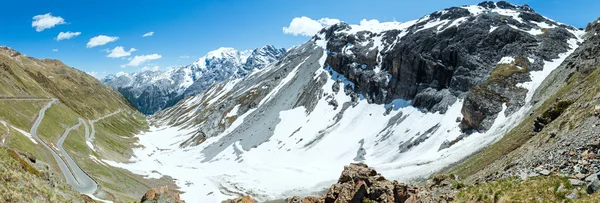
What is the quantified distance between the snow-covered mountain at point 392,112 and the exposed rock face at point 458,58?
0.41m

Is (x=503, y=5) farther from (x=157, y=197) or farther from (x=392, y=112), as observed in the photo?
(x=157, y=197)

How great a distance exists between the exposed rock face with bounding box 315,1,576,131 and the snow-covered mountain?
41 centimetres

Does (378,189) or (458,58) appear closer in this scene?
(378,189)

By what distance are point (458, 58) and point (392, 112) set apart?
30.2 meters

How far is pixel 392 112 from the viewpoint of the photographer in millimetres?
132875

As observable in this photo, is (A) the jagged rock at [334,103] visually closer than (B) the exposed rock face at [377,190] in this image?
No

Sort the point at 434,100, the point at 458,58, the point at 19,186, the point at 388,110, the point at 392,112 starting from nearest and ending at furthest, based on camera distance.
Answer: the point at 19,186 → the point at 434,100 → the point at 458,58 → the point at 392,112 → the point at 388,110

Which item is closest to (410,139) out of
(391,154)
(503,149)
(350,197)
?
(391,154)

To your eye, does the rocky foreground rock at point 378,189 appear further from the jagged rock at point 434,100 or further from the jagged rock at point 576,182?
the jagged rock at point 434,100

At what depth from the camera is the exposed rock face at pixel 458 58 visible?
93625 mm

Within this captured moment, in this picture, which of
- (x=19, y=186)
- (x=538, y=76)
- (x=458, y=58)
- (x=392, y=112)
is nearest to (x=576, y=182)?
(x=19, y=186)

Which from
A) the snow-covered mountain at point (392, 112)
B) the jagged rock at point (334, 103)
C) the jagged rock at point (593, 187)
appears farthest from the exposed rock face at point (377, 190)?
the jagged rock at point (334, 103)

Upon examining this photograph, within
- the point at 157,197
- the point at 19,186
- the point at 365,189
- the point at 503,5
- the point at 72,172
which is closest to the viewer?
the point at 19,186

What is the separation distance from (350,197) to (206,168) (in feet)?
390
